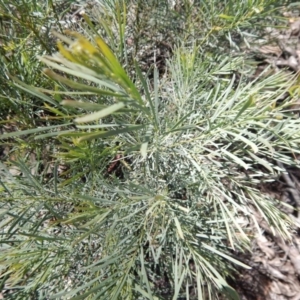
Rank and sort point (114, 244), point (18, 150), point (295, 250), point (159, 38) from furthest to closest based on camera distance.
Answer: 1. point (295, 250)
2. point (159, 38)
3. point (18, 150)
4. point (114, 244)

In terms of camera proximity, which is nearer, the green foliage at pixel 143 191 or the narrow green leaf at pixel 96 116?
the narrow green leaf at pixel 96 116

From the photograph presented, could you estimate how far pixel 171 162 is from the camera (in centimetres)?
88

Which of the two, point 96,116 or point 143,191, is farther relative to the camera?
point 143,191

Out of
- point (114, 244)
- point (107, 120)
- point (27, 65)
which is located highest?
point (27, 65)

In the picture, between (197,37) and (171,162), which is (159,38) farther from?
(171,162)

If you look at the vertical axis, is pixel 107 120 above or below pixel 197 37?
below

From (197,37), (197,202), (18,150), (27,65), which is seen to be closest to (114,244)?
(197,202)

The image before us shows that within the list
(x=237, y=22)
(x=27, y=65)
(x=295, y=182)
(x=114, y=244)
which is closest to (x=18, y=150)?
(x=27, y=65)

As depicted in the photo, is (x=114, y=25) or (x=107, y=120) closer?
(x=107, y=120)

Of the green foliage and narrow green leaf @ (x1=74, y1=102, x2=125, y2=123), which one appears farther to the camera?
the green foliage

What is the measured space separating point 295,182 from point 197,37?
642 millimetres

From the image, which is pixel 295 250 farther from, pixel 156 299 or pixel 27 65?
pixel 27 65

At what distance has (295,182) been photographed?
1397mm

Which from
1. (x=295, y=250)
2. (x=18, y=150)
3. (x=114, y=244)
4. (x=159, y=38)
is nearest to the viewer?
(x=114, y=244)
